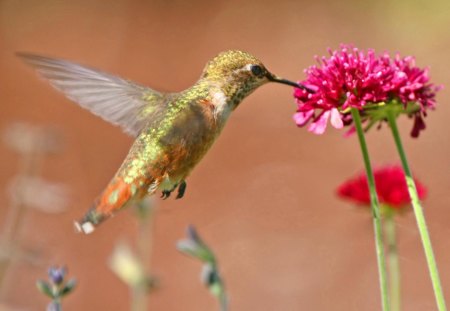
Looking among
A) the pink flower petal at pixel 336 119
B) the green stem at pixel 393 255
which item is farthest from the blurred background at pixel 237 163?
the pink flower petal at pixel 336 119

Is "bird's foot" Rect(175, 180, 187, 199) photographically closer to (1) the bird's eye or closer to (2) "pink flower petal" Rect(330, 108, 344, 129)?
(1) the bird's eye

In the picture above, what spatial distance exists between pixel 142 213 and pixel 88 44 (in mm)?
5430

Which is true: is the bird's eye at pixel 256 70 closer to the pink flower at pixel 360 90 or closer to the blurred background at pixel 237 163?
the pink flower at pixel 360 90

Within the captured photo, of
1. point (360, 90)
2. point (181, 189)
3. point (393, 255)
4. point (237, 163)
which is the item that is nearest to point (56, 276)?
point (181, 189)

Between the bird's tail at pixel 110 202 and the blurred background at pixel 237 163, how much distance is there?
25.6 inches

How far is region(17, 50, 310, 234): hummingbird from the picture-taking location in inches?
83.7

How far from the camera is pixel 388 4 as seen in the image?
802cm

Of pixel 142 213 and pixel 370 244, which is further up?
pixel 370 244

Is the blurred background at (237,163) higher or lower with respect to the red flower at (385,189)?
higher

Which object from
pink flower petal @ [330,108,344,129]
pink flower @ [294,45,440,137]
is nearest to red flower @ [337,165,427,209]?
pink flower @ [294,45,440,137]

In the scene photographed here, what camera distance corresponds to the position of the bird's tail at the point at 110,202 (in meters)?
2.05

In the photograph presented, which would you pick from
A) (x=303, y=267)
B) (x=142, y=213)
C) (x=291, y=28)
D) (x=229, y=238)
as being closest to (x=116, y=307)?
(x=229, y=238)

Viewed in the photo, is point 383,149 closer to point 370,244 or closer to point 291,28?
point 370,244

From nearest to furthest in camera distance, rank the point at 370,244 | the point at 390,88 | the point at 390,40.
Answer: the point at 390,88 → the point at 370,244 → the point at 390,40
